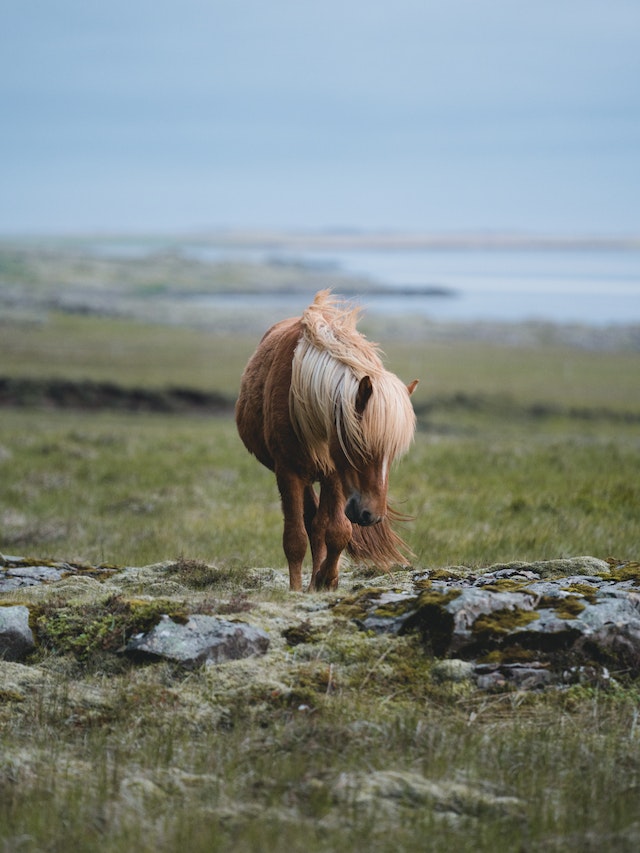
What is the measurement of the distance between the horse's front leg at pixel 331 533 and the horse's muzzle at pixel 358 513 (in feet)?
1.81

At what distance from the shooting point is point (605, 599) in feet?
18.5

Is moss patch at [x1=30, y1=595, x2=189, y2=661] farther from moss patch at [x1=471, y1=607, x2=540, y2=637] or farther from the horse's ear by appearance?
the horse's ear

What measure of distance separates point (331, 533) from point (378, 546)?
80 centimetres

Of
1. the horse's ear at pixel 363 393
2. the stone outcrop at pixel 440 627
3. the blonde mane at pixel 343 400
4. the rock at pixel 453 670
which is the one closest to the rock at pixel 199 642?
the stone outcrop at pixel 440 627

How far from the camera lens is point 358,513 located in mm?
7055

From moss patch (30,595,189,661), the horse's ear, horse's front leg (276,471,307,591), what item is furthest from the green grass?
moss patch (30,595,189,661)

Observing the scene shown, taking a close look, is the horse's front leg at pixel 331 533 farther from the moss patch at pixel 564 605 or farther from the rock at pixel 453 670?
the rock at pixel 453 670

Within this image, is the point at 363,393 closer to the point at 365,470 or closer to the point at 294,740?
the point at 365,470

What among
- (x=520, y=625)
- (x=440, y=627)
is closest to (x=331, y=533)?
(x=440, y=627)

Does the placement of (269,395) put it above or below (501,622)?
above

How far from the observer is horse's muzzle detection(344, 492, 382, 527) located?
7031 millimetres

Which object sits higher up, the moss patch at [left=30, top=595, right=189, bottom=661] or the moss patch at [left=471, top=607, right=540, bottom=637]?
the moss patch at [left=471, top=607, right=540, bottom=637]

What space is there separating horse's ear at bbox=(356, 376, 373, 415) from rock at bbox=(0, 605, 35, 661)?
2823mm

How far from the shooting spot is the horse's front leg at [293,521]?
26.3ft
